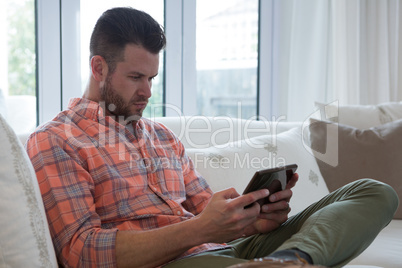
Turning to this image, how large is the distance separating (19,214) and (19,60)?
1356 mm

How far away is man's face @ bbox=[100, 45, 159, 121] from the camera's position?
1457 mm

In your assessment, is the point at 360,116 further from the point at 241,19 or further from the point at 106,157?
the point at 106,157

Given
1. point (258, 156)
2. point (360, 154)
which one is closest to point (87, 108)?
point (258, 156)

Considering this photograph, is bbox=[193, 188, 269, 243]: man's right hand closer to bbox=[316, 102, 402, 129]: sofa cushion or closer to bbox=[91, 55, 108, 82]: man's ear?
bbox=[91, 55, 108, 82]: man's ear

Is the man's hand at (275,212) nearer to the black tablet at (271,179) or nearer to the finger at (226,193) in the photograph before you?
the black tablet at (271,179)

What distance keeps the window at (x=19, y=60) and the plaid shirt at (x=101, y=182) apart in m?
0.77

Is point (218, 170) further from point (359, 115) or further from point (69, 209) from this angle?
point (359, 115)

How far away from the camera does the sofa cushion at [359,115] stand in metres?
2.24

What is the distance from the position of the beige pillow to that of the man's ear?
38.1 inches

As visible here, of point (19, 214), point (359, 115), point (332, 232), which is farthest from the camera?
point (359, 115)

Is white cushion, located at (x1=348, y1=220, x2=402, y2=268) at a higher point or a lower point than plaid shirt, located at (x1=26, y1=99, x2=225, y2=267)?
lower

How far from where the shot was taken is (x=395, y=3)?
3.04m

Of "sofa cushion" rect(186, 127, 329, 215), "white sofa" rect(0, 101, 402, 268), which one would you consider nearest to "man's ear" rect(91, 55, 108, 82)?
"white sofa" rect(0, 101, 402, 268)

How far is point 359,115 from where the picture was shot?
7.45 ft
